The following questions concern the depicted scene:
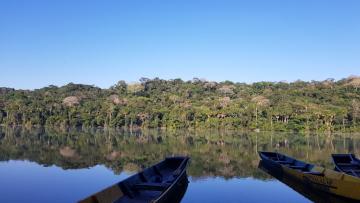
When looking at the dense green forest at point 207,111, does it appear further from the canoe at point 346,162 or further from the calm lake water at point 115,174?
the canoe at point 346,162

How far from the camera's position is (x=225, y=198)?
13.5 metres

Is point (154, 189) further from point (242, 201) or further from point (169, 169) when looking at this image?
point (169, 169)

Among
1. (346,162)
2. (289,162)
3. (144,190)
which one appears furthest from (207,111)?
(144,190)

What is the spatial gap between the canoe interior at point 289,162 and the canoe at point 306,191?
560mm

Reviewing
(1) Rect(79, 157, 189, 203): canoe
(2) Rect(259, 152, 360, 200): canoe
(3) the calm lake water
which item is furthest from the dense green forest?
(1) Rect(79, 157, 189, 203): canoe

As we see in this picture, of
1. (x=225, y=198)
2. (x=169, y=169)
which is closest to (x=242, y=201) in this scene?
(x=225, y=198)

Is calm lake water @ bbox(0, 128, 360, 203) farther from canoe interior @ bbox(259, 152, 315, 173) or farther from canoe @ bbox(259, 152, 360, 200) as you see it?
canoe interior @ bbox(259, 152, 315, 173)

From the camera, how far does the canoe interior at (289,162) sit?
17.1 m

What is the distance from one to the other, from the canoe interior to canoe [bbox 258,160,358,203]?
1.84 feet

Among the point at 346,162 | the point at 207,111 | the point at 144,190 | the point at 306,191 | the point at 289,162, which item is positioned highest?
the point at 207,111

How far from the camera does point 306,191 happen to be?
598 inches

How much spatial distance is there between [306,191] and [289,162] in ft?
15.6

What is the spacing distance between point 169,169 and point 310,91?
58.2 m

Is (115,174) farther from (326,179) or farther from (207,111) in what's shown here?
(207,111)
